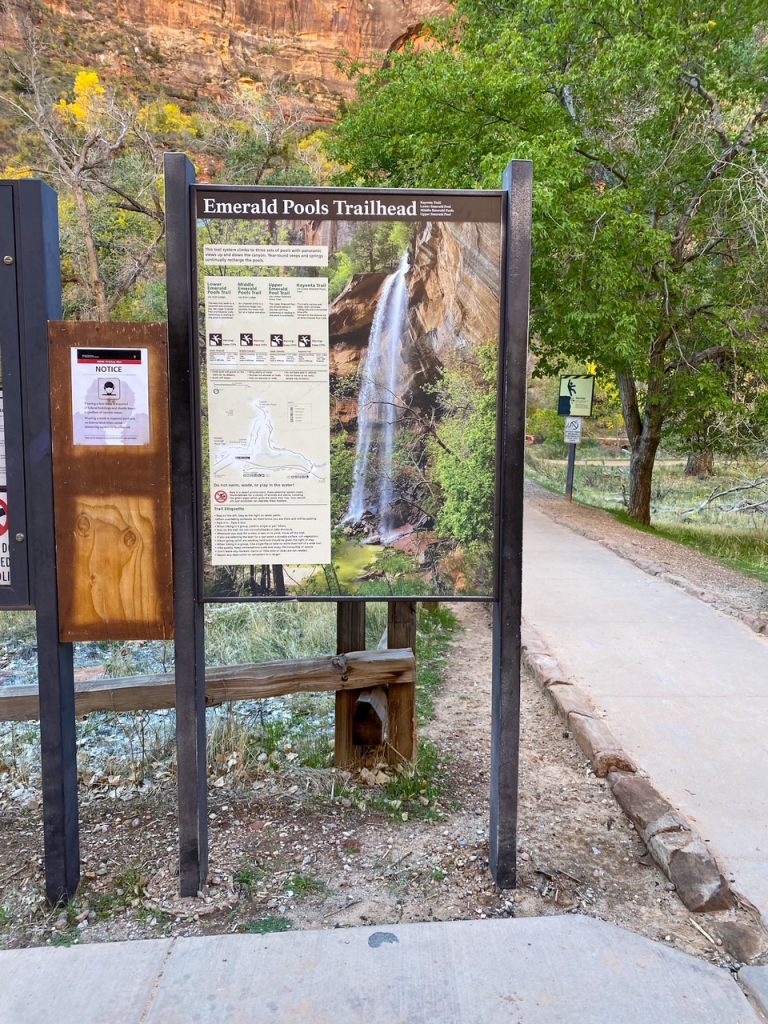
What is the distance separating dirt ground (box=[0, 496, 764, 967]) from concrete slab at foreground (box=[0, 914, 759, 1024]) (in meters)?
0.14

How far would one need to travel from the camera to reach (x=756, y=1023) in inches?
87.0

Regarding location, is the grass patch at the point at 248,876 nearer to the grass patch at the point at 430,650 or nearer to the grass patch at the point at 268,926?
the grass patch at the point at 268,926

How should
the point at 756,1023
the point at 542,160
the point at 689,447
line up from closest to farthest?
the point at 756,1023 < the point at 542,160 < the point at 689,447

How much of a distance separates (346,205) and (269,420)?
77 cm

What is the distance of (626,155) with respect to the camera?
13.4 meters

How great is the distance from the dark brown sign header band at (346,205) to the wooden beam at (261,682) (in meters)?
1.92

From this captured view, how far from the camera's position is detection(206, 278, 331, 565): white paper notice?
2627 mm

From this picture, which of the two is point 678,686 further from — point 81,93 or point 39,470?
point 81,93

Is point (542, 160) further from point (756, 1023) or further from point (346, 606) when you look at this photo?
point (756, 1023)

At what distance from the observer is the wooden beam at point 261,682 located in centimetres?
339

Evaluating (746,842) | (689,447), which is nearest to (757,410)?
(689,447)

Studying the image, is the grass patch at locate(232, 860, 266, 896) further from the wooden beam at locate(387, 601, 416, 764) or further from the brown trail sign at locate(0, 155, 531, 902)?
the wooden beam at locate(387, 601, 416, 764)

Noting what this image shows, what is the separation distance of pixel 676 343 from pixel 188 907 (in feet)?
44.5

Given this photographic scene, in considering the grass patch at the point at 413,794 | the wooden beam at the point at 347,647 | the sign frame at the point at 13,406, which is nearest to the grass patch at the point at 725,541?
the grass patch at the point at 413,794
